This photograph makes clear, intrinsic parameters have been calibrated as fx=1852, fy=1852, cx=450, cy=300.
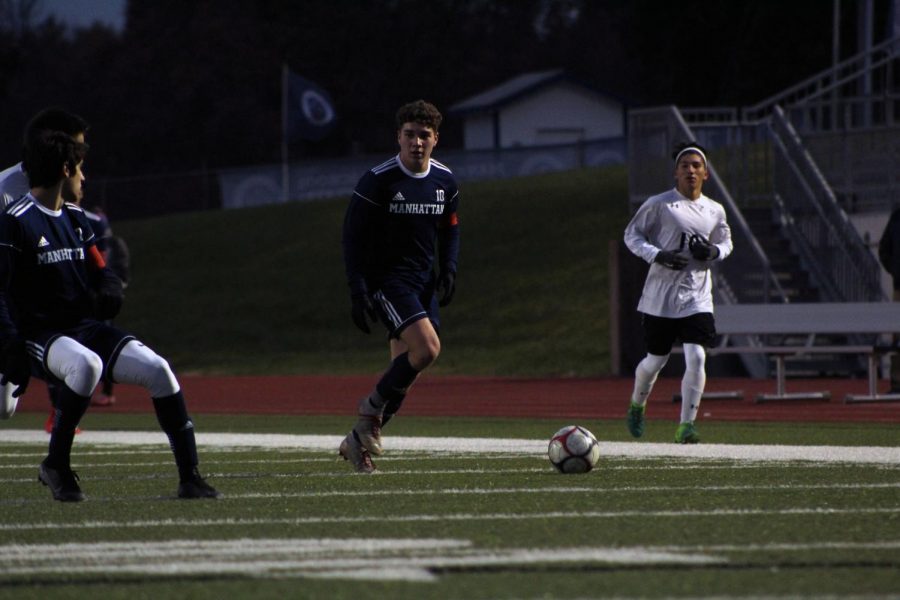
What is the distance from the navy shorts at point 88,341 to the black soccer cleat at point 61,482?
0.45 m

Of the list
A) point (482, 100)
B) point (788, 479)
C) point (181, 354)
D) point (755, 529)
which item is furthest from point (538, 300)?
point (482, 100)

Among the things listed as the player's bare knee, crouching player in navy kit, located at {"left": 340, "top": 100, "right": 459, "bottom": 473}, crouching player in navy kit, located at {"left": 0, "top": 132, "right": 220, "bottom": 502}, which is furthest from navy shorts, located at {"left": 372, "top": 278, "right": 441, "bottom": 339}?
crouching player in navy kit, located at {"left": 0, "top": 132, "right": 220, "bottom": 502}

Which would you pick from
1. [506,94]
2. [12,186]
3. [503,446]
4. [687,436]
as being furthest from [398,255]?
[506,94]

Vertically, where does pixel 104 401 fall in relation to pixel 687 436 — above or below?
below

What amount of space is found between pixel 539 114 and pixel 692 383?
180 ft

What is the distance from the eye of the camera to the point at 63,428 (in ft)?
28.9

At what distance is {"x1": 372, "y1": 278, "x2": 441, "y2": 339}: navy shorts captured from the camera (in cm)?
1064

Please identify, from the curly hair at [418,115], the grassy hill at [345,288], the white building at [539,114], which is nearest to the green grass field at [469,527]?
the curly hair at [418,115]

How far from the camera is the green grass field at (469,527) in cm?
566

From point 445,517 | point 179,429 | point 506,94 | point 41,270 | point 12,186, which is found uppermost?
point 12,186

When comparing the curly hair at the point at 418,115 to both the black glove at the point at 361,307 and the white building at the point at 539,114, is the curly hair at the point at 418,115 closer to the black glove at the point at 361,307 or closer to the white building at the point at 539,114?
the black glove at the point at 361,307

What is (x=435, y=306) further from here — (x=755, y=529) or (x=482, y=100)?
(x=482, y=100)

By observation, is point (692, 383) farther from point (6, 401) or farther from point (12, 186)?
point (6, 401)

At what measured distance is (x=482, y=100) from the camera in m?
65.8
